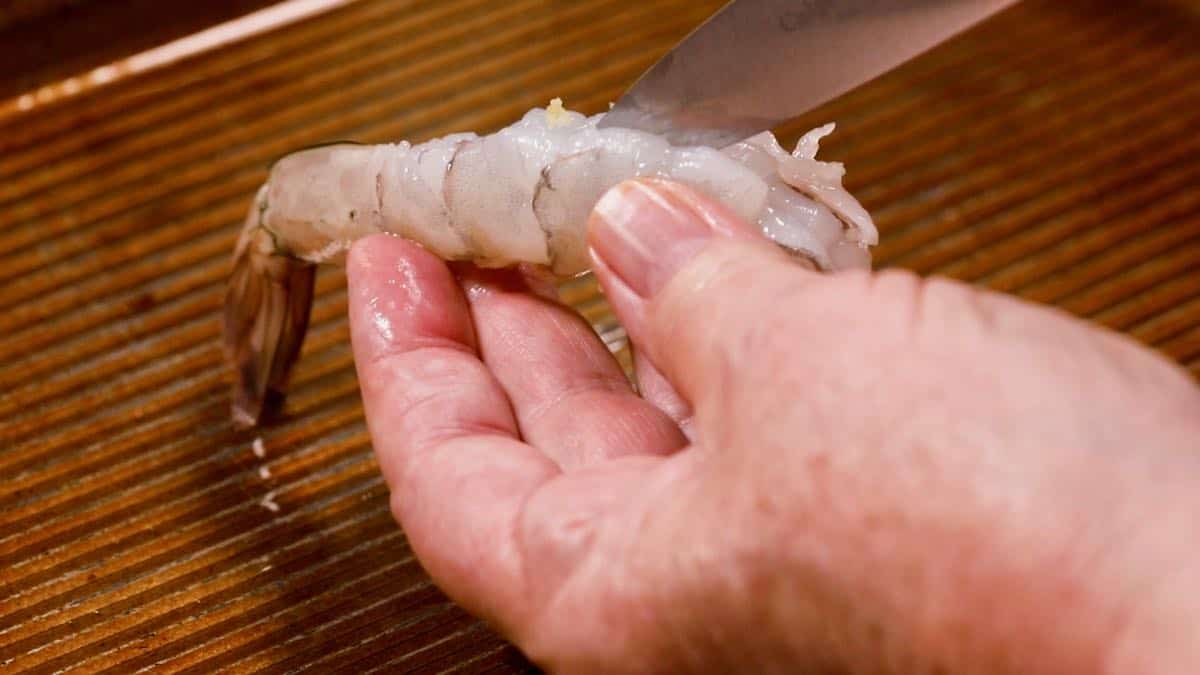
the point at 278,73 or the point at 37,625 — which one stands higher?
the point at 278,73

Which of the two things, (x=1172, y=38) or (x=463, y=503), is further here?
(x=1172, y=38)

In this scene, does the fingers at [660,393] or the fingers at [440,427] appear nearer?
the fingers at [440,427]

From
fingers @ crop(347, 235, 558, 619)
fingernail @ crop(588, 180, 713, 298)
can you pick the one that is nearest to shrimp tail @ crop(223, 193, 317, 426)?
fingers @ crop(347, 235, 558, 619)

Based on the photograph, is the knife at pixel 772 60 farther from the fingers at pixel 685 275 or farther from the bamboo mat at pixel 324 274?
the bamboo mat at pixel 324 274

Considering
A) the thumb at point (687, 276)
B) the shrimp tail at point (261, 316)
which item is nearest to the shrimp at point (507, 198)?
the shrimp tail at point (261, 316)

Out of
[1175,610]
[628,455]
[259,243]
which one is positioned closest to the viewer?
[1175,610]

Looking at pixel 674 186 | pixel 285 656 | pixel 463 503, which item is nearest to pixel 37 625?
pixel 285 656

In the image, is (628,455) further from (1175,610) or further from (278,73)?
(278,73)

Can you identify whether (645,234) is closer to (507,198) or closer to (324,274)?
(507,198)
